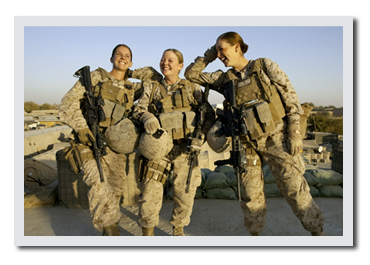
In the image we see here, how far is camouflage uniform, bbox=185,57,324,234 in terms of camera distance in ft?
8.68

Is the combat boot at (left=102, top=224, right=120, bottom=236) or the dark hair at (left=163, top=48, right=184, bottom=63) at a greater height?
the dark hair at (left=163, top=48, right=184, bottom=63)

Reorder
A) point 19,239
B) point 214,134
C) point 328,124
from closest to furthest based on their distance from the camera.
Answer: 1. point 19,239
2. point 214,134
3. point 328,124

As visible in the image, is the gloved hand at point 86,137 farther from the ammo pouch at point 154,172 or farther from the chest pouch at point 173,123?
the chest pouch at point 173,123

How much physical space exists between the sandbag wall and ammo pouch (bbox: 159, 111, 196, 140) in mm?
1745

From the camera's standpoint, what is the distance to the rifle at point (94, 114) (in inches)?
116

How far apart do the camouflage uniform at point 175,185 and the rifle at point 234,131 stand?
1.24 feet

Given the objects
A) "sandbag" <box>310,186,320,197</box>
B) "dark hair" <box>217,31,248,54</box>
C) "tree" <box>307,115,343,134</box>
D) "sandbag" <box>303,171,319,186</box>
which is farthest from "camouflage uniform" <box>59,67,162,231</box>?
"tree" <box>307,115,343,134</box>

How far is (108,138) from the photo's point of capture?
3008 millimetres

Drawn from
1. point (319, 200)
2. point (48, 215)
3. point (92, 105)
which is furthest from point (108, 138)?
point (319, 200)

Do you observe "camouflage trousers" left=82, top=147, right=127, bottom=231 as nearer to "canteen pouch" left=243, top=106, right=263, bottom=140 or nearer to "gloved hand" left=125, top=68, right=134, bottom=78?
"gloved hand" left=125, top=68, right=134, bottom=78

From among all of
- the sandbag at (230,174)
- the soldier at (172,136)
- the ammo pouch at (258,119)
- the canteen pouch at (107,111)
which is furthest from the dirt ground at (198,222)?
the ammo pouch at (258,119)

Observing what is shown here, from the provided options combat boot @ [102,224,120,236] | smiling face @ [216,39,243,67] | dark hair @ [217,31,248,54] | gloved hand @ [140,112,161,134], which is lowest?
combat boot @ [102,224,120,236]
